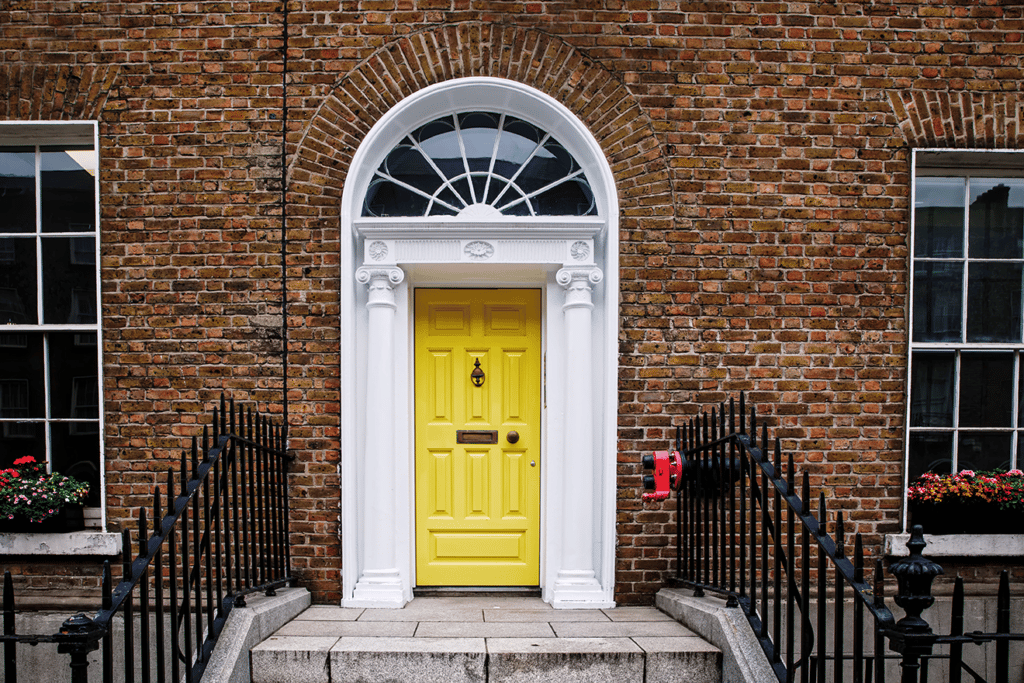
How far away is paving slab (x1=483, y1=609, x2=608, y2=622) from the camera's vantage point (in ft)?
12.7

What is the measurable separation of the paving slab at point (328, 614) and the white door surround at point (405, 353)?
107 mm

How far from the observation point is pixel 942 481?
431 cm

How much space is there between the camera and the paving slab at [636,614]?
12.8 feet

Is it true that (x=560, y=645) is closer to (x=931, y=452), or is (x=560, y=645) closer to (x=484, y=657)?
(x=484, y=657)

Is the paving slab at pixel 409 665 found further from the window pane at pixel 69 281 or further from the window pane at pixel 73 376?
the window pane at pixel 69 281

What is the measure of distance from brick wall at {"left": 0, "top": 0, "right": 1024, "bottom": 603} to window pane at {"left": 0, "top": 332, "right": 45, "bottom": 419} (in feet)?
2.12

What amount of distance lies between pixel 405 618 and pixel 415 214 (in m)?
2.63

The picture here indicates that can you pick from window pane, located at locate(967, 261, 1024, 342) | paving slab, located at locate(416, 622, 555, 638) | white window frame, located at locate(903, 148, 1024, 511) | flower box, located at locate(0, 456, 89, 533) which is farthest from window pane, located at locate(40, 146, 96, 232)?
window pane, located at locate(967, 261, 1024, 342)

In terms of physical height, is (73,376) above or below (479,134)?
below

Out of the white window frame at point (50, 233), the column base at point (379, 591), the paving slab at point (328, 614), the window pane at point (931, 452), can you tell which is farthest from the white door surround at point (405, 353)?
the window pane at point (931, 452)

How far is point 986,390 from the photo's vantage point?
14.9 ft

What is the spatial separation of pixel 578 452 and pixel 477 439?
75cm

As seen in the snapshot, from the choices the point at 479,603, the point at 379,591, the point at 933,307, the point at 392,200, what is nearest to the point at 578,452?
the point at 479,603

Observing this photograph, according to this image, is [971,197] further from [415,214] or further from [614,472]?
[415,214]
